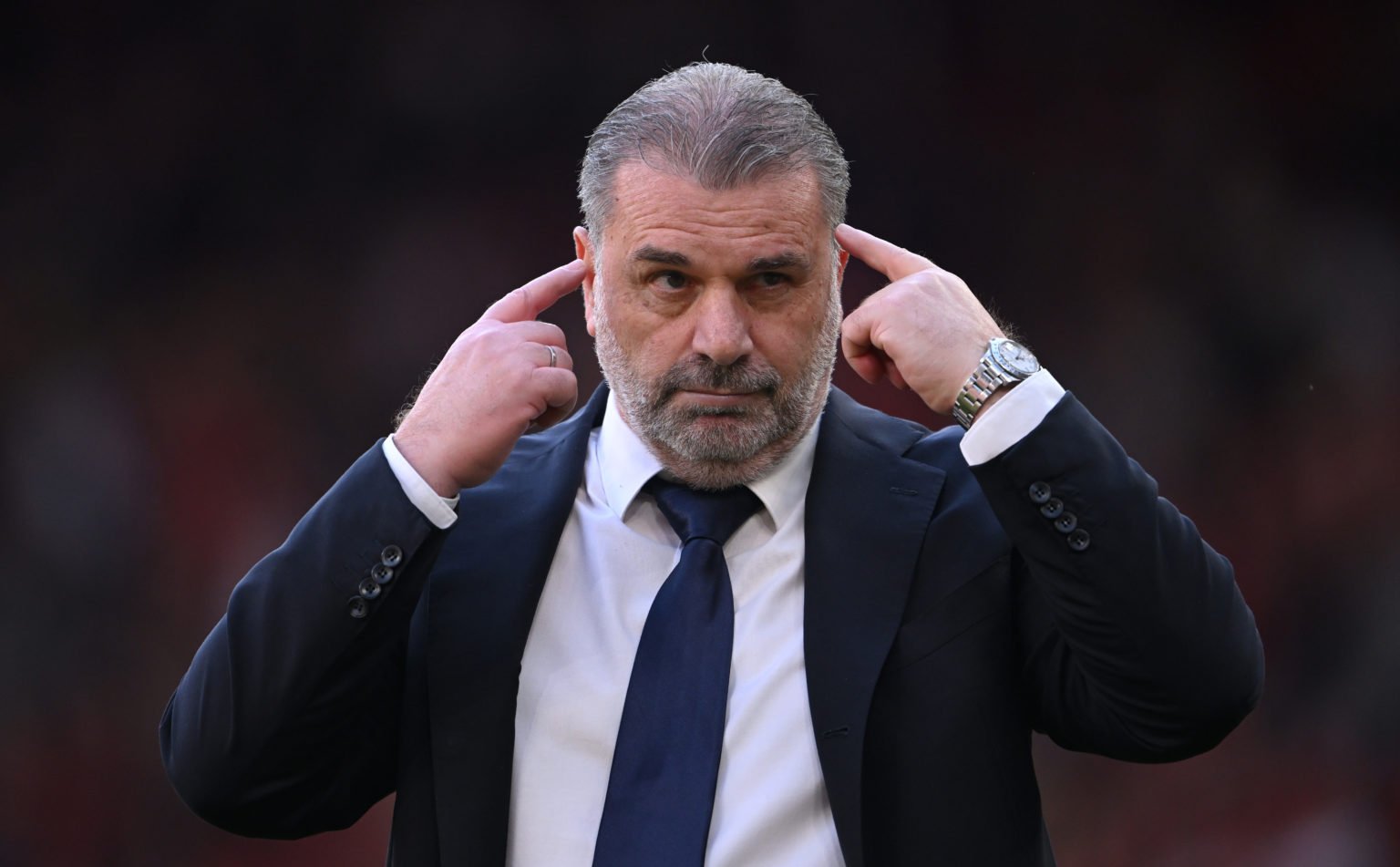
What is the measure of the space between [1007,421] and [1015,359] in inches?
3.4

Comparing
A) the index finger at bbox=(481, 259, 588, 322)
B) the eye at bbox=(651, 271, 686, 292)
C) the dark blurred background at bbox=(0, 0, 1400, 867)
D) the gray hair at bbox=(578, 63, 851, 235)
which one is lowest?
the dark blurred background at bbox=(0, 0, 1400, 867)

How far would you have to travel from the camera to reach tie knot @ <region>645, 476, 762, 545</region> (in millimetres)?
1821

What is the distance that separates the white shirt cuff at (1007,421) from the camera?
159 centimetres

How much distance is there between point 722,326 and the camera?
5.73 ft

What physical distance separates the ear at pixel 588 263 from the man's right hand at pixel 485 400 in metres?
0.15

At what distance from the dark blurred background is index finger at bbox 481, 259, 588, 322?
4.58 ft

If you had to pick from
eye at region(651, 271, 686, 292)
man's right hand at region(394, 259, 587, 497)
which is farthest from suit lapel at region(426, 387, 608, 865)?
eye at region(651, 271, 686, 292)

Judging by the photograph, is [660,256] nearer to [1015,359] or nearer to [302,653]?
[1015,359]

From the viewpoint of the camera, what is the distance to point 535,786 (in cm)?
169

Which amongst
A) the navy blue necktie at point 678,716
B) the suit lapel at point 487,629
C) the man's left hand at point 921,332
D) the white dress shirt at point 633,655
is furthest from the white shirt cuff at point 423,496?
the man's left hand at point 921,332

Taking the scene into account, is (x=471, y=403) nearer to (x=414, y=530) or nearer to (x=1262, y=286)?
(x=414, y=530)

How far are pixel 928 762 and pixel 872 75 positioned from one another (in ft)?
6.34

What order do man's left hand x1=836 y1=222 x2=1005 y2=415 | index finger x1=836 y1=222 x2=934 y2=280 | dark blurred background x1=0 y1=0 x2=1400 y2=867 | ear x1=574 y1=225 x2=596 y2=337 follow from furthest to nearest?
dark blurred background x1=0 y1=0 x2=1400 y2=867 → ear x1=574 y1=225 x2=596 y2=337 → index finger x1=836 y1=222 x2=934 y2=280 → man's left hand x1=836 y1=222 x2=1005 y2=415

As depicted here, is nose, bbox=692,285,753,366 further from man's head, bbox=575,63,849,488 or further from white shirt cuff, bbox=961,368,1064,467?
white shirt cuff, bbox=961,368,1064,467
